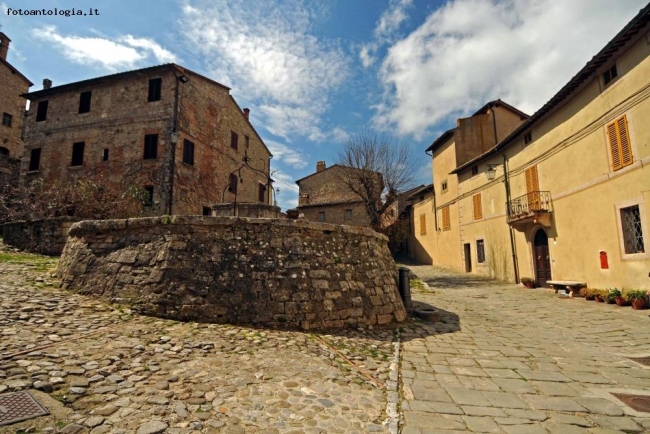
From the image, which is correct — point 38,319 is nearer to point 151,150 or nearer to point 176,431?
point 176,431

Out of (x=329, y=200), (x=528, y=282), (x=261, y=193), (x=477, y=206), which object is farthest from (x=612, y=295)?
(x=329, y=200)

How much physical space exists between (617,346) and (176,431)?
7608mm

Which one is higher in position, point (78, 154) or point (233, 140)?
point (233, 140)

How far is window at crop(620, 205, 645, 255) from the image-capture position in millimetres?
9477

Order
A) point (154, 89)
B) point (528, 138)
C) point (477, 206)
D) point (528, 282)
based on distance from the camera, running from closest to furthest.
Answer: point (528, 282), point (528, 138), point (154, 89), point (477, 206)

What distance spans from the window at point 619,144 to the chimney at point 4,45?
4046 cm

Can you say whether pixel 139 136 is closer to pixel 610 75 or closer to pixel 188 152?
pixel 188 152

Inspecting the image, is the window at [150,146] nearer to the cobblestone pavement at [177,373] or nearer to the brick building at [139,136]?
the brick building at [139,136]

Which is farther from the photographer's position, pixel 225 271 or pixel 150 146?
pixel 150 146

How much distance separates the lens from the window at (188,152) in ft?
57.7

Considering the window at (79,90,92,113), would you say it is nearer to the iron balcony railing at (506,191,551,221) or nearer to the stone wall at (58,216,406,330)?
the stone wall at (58,216,406,330)

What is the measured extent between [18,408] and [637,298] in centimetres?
1302

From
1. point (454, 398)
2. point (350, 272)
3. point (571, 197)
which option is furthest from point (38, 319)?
point (571, 197)

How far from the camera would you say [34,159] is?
19.0 meters
